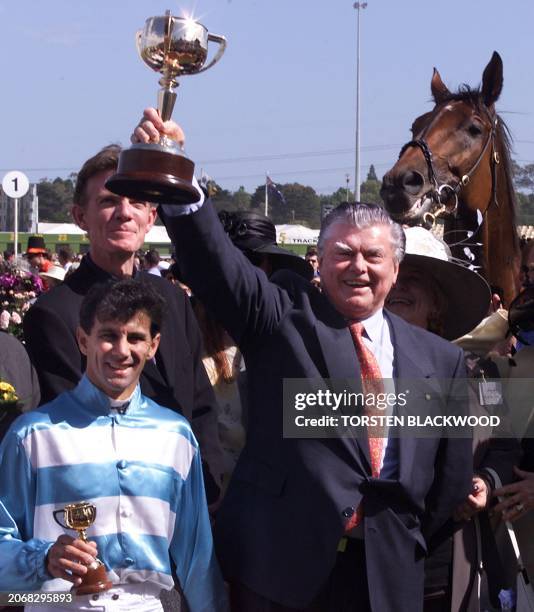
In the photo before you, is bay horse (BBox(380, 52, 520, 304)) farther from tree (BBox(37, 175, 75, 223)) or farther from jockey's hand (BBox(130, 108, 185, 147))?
tree (BBox(37, 175, 75, 223))

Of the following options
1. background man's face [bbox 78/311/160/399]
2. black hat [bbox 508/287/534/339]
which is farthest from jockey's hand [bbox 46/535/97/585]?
black hat [bbox 508/287/534/339]

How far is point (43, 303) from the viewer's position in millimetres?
3275

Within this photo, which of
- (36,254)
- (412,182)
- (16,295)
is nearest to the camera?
(412,182)

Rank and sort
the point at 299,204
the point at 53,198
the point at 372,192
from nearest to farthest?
the point at 372,192
the point at 299,204
the point at 53,198

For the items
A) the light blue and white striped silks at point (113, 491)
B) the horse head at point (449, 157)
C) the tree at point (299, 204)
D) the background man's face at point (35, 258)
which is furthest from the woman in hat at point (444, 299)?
the tree at point (299, 204)

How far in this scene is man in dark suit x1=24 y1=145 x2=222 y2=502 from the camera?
3225 millimetres

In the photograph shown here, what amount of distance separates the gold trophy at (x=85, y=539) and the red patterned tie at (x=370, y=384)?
0.79 m

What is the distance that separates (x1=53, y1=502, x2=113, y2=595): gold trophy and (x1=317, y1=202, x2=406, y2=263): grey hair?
1.15 metres

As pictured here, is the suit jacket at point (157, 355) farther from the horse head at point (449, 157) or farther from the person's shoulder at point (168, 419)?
the horse head at point (449, 157)

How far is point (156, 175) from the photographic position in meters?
2.74

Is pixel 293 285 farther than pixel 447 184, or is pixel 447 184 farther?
pixel 447 184

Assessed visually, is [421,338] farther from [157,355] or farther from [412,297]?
[157,355]

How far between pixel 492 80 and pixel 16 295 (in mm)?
4233

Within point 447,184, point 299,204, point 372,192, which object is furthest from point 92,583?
point 299,204
